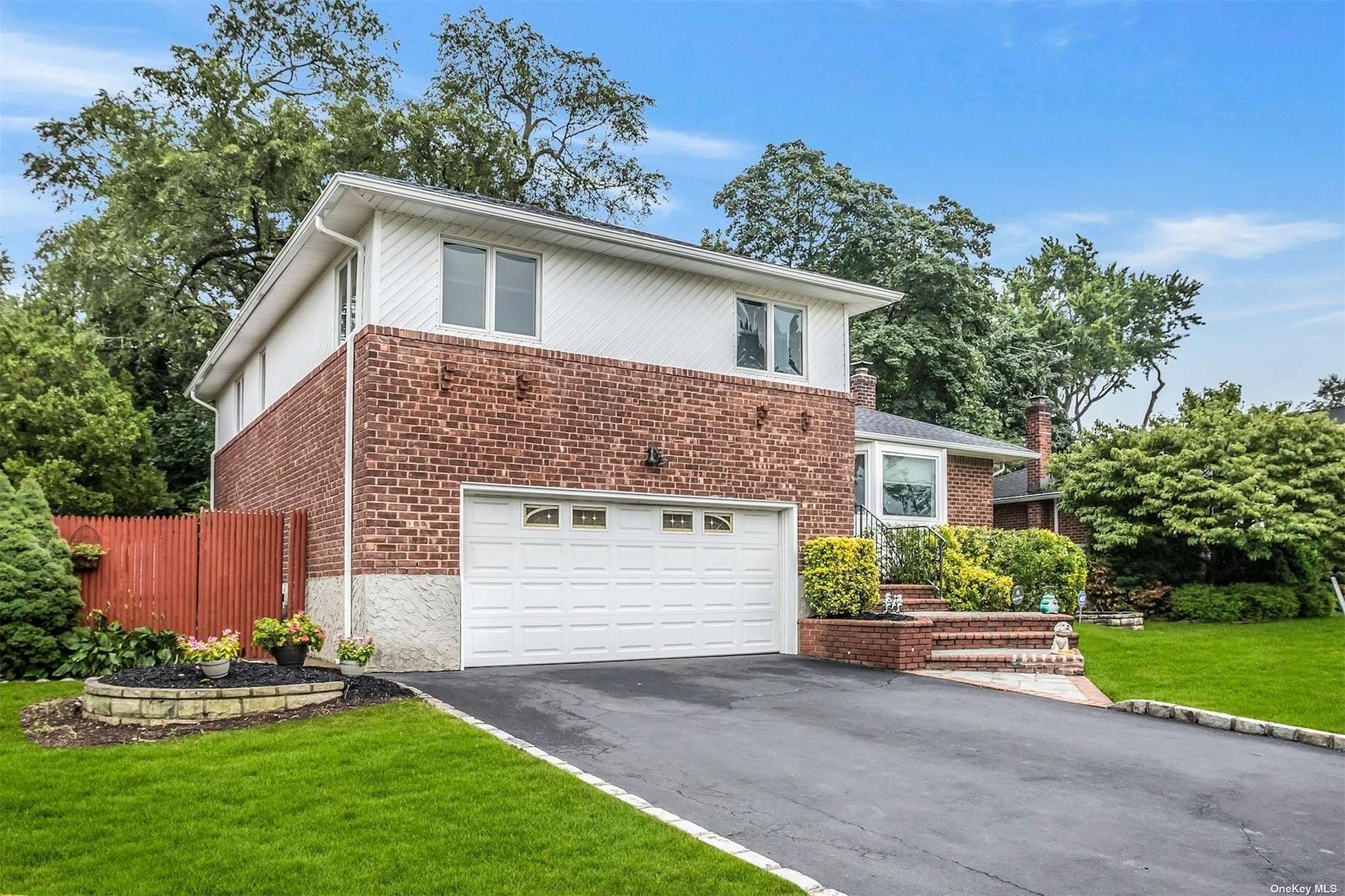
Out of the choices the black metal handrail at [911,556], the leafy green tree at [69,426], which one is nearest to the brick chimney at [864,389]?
the black metal handrail at [911,556]

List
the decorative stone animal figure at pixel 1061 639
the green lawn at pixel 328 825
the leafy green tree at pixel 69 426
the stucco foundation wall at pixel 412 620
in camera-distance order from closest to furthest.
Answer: the green lawn at pixel 328 825 < the stucco foundation wall at pixel 412 620 < the decorative stone animal figure at pixel 1061 639 < the leafy green tree at pixel 69 426

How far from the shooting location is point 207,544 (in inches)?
493

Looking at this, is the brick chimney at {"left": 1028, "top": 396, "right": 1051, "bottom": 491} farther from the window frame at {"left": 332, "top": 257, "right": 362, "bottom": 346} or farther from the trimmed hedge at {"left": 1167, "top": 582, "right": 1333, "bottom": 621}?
the window frame at {"left": 332, "top": 257, "right": 362, "bottom": 346}

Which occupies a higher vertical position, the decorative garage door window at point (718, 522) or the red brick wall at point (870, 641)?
Answer: the decorative garage door window at point (718, 522)

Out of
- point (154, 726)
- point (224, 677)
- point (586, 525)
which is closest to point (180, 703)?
point (154, 726)

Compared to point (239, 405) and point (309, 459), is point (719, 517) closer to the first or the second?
point (309, 459)

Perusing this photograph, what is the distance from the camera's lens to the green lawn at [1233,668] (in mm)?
10305

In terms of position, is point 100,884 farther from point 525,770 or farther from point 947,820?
point 947,820

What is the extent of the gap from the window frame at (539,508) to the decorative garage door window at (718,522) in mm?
2288

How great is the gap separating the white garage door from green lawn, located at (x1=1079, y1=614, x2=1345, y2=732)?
181 inches

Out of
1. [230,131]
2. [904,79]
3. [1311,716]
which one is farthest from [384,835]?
[230,131]

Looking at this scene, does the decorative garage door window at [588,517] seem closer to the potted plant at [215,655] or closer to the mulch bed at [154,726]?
the mulch bed at [154,726]

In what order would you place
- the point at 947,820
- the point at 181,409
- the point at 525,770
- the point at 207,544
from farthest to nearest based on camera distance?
the point at 181,409 < the point at 207,544 < the point at 525,770 < the point at 947,820

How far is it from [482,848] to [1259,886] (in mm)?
3947
